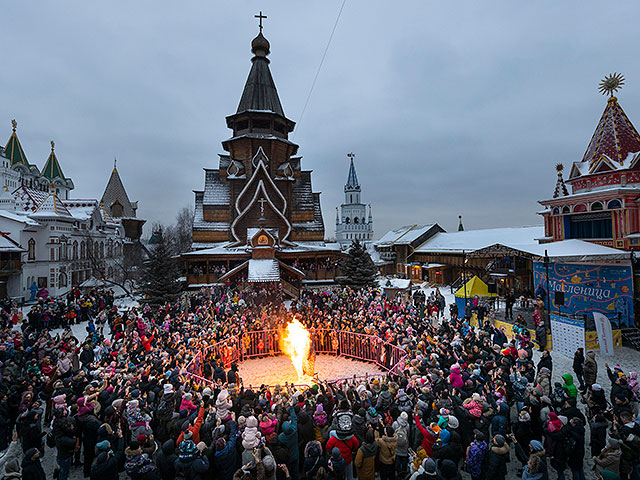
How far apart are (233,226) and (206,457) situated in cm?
2883

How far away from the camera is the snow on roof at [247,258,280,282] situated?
24188 millimetres

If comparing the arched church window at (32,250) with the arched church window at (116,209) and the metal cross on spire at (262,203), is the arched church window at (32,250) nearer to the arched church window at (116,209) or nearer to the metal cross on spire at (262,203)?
the metal cross on spire at (262,203)

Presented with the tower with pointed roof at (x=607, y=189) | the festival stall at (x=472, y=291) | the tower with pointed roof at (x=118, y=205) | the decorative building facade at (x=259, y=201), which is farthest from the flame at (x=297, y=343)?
the tower with pointed roof at (x=118, y=205)

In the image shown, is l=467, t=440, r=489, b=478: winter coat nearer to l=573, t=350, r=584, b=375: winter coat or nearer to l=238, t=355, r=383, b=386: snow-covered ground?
l=238, t=355, r=383, b=386: snow-covered ground

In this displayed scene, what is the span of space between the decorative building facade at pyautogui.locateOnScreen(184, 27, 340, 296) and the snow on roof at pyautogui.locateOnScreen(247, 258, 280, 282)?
10.9 feet

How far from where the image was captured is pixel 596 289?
57.3ft

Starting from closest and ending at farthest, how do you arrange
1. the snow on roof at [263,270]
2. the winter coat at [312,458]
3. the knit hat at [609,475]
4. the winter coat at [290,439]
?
the knit hat at [609,475]
the winter coat at [312,458]
the winter coat at [290,439]
the snow on roof at [263,270]

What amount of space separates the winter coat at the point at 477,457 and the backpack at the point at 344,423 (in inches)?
87.1

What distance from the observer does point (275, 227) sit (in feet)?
113

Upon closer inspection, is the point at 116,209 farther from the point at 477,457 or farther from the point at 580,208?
the point at 477,457

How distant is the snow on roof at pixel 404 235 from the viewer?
152 ft

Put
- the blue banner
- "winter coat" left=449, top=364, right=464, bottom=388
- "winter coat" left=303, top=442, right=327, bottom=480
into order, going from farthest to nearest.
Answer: the blue banner, "winter coat" left=449, top=364, right=464, bottom=388, "winter coat" left=303, top=442, right=327, bottom=480

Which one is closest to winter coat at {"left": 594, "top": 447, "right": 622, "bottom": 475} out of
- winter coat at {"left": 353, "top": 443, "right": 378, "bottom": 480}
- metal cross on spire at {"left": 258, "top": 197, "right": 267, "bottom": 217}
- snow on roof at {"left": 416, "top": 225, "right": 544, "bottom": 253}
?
winter coat at {"left": 353, "top": 443, "right": 378, "bottom": 480}

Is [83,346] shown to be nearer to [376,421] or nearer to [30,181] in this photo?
[376,421]
